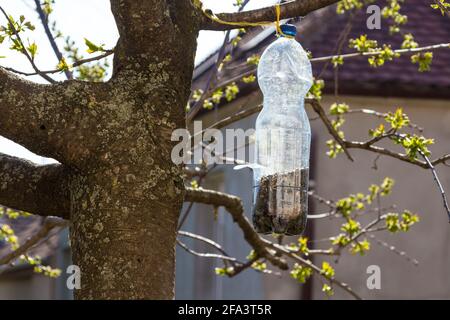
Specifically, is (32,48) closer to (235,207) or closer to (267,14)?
(267,14)

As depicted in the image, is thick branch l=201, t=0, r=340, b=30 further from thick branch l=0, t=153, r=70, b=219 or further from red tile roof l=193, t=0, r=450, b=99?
red tile roof l=193, t=0, r=450, b=99

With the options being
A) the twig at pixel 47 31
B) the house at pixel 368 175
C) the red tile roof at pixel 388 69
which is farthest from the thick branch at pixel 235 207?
the red tile roof at pixel 388 69

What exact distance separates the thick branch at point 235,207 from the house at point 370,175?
Answer: 3.26 meters

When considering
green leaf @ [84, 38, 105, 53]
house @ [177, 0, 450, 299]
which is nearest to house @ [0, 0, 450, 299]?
house @ [177, 0, 450, 299]

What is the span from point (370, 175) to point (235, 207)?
423cm

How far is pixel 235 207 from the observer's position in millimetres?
5422

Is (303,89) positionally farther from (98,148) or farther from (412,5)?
(412,5)

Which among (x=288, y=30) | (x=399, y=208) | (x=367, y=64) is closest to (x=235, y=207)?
(x=288, y=30)

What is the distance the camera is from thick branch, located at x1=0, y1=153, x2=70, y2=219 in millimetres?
3373

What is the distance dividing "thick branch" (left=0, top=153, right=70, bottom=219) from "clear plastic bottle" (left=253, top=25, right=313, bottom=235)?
0.67 meters

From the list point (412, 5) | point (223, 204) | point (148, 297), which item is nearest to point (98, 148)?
point (148, 297)

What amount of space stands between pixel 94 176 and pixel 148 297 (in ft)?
1.37

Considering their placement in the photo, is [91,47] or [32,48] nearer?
[91,47]
